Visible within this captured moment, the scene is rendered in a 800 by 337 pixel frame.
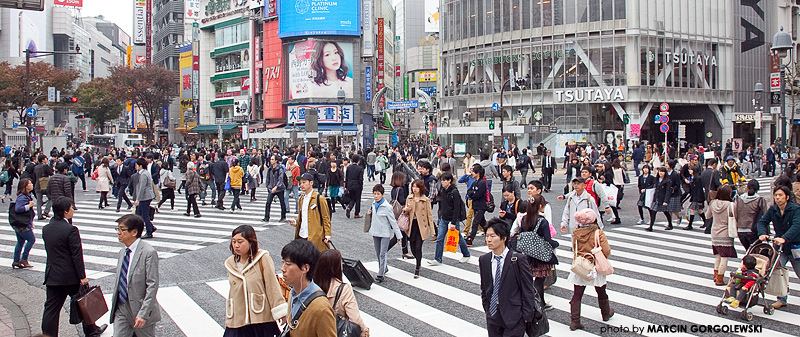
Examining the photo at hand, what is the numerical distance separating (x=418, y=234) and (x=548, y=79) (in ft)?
132

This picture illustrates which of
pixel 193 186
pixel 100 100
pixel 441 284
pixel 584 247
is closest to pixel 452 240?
pixel 441 284

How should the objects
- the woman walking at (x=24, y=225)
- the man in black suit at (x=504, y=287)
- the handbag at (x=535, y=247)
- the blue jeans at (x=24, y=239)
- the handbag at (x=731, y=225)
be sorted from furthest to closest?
the blue jeans at (x=24, y=239)
the woman walking at (x=24, y=225)
the handbag at (x=731, y=225)
the handbag at (x=535, y=247)
the man in black suit at (x=504, y=287)

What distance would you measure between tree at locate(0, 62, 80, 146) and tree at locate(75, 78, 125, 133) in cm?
1226

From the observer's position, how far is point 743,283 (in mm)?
7352

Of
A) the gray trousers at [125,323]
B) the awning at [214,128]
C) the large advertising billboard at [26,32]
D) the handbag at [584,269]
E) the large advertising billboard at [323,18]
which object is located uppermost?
the large advertising billboard at [26,32]

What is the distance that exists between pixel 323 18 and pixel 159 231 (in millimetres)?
44254

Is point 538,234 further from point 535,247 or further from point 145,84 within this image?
point 145,84

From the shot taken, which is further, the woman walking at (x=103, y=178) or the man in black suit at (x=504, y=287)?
the woman walking at (x=103, y=178)

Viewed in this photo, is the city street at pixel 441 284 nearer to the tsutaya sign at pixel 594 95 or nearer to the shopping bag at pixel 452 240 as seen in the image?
the shopping bag at pixel 452 240

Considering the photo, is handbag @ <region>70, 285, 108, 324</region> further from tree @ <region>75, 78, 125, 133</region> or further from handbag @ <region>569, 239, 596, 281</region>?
tree @ <region>75, 78, 125, 133</region>

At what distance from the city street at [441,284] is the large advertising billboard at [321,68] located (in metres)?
42.5

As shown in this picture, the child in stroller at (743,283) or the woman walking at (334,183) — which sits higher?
the woman walking at (334,183)

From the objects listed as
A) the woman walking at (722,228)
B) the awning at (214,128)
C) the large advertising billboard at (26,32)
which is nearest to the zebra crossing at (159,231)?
the woman walking at (722,228)

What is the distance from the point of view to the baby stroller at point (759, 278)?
23.6 feet
